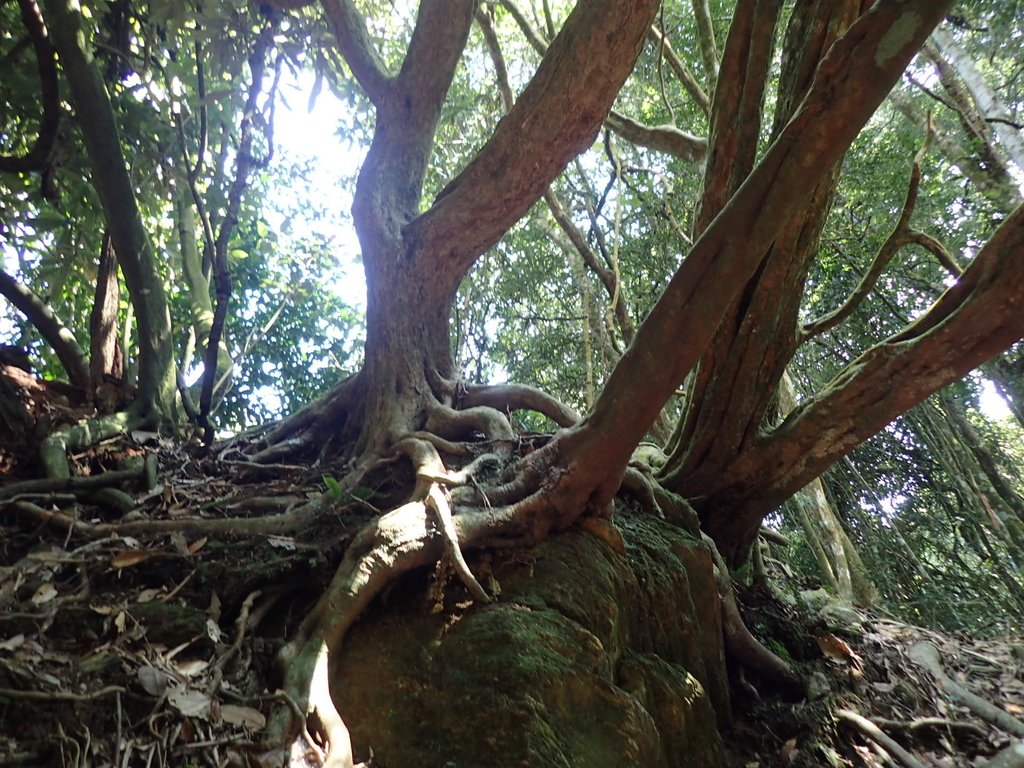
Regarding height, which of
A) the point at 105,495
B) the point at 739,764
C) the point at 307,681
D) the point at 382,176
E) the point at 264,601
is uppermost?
the point at 382,176

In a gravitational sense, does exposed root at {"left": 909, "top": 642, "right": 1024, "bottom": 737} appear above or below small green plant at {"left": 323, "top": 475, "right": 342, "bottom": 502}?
below

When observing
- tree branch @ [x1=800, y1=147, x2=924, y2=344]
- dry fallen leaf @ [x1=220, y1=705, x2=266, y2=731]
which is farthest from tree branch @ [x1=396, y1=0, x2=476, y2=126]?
dry fallen leaf @ [x1=220, y1=705, x2=266, y2=731]

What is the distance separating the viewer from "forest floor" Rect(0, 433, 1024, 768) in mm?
1564

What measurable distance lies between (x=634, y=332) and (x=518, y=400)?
94 centimetres

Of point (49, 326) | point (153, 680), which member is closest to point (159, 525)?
point (153, 680)

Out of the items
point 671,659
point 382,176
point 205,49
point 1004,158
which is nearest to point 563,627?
point 671,659

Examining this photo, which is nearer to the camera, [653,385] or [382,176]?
[653,385]

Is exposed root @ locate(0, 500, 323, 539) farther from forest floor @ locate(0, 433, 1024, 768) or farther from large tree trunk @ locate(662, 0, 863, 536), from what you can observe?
large tree trunk @ locate(662, 0, 863, 536)

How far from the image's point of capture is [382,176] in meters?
4.78

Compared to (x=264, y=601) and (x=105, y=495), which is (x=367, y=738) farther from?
(x=105, y=495)

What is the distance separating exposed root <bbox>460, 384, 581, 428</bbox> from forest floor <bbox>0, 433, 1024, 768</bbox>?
43.1 inches

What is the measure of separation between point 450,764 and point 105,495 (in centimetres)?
216

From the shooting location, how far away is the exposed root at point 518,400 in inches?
165

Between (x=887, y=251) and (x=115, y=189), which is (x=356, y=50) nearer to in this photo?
(x=115, y=189)
